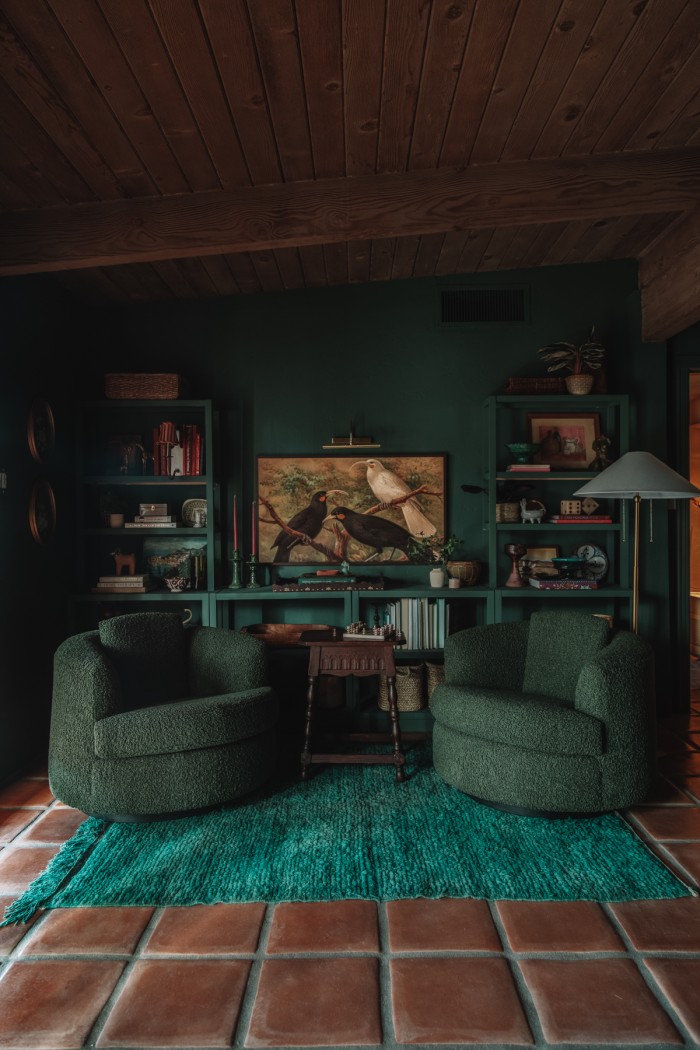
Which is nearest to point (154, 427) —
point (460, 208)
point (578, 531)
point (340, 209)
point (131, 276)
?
point (131, 276)

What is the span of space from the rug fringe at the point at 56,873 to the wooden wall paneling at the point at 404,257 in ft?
11.1

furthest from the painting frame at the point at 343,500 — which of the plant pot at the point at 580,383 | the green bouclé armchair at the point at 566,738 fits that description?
the green bouclé armchair at the point at 566,738

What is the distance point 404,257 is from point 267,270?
839 millimetres

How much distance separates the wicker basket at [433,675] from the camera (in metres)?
4.19

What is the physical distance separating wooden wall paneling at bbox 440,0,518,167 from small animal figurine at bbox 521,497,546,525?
2017mm

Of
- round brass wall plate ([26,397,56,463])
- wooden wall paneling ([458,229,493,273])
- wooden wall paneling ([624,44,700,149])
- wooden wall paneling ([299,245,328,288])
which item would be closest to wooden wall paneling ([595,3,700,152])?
wooden wall paneling ([624,44,700,149])

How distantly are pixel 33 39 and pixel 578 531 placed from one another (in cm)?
377

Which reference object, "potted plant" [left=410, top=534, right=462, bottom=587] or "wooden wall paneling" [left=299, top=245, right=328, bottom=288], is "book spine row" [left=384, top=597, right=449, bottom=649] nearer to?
"potted plant" [left=410, top=534, right=462, bottom=587]

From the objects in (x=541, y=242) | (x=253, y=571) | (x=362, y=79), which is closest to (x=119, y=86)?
(x=362, y=79)

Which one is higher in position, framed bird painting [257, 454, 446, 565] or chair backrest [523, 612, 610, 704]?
framed bird painting [257, 454, 446, 565]

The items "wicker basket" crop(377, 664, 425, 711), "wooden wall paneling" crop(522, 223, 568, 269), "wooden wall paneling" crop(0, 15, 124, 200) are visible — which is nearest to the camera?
"wooden wall paneling" crop(0, 15, 124, 200)

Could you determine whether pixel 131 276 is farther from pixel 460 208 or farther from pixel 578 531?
pixel 578 531

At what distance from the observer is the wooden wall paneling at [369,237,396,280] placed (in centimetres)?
401

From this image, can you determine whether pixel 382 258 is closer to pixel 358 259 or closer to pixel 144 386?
pixel 358 259
